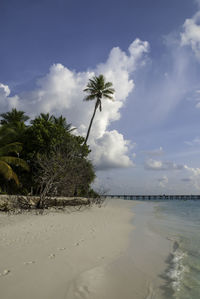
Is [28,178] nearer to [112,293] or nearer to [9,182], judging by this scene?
[9,182]

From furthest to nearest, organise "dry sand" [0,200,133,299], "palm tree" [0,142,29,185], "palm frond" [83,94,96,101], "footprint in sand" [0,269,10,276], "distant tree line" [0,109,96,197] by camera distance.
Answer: "palm frond" [83,94,96,101]
"distant tree line" [0,109,96,197]
"palm tree" [0,142,29,185]
"footprint in sand" [0,269,10,276]
"dry sand" [0,200,133,299]

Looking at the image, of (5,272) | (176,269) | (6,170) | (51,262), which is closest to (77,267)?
(51,262)

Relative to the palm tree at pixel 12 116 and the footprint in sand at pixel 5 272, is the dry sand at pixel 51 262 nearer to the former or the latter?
the footprint in sand at pixel 5 272

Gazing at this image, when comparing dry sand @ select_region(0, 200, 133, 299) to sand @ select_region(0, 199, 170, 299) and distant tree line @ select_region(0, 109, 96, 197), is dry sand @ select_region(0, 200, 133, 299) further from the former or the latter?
distant tree line @ select_region(0, 109, 96, 197)

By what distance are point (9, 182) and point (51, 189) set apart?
653 cm

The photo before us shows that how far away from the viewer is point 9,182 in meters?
18.5

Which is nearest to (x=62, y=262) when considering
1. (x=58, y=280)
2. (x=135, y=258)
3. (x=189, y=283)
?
(x=58, y=280)

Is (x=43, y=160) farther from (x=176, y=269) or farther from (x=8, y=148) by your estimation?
(x=176, y=269)

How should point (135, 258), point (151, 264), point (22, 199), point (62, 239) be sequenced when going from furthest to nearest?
point (22, 199) → point (62, 239) → point (135, 258) → point (151, 264)

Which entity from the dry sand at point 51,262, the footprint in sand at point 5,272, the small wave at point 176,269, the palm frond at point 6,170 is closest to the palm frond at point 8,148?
the palm frond at point 6,170

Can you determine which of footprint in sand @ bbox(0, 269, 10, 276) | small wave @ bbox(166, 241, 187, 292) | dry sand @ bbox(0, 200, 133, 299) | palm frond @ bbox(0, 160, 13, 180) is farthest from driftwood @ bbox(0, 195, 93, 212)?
small wave @ bbox(166, 241, 187, 292)

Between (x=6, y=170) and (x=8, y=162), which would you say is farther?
(x=8, y=162)

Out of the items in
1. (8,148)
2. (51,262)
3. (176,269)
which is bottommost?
(176,269)

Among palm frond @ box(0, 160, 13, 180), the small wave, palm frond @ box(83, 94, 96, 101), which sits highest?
palm frond @ box(83, 94, 96, 101)
